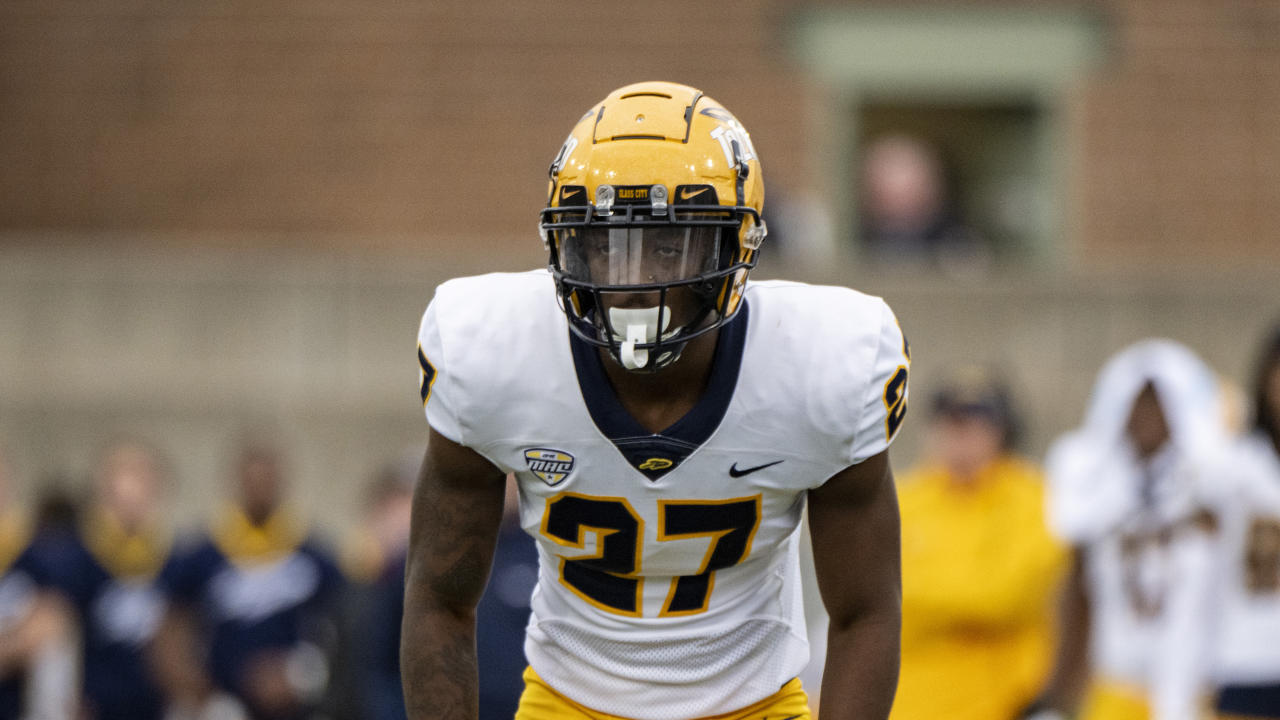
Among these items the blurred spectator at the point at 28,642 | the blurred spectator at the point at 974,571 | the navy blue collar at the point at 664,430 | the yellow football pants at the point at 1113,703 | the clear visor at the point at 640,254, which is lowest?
the blurred spectator at the point at 28,642

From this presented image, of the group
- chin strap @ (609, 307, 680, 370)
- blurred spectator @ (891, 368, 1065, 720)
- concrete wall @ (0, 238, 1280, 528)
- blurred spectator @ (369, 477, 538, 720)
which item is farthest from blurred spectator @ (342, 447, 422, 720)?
chin strap @ (609, 307, 680, 370)

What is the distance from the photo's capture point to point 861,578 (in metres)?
3.01

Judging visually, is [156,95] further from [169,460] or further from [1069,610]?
[1069,610]

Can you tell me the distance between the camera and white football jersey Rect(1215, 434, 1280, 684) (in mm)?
5031

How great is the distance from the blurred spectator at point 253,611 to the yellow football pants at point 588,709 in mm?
4630

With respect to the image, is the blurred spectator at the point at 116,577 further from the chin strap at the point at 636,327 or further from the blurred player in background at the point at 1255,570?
the chin strap at the point at 636,327

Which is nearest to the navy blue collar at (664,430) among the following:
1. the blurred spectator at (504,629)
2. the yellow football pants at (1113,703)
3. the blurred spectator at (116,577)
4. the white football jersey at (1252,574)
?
the white football jersey at (1252,574)

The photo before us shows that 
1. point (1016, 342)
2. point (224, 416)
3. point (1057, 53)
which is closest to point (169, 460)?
point (224, 416)

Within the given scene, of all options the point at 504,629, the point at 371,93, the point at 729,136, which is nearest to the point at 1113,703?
the point at 504,629

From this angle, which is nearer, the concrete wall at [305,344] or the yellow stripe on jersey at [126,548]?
the yellow stripe on jersey at [126,548]

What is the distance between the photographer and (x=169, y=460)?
10031 millimetres

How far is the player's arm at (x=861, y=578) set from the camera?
299 cm

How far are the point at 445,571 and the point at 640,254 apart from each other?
69 cm

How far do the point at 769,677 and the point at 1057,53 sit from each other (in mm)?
10671
